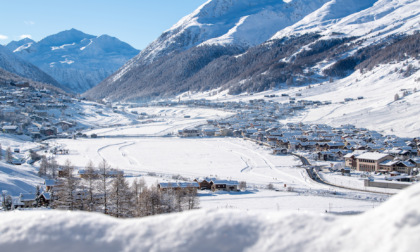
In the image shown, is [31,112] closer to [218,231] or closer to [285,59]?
[218,231]

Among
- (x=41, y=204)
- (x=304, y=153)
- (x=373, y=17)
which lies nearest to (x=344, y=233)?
(x=41, y=204)

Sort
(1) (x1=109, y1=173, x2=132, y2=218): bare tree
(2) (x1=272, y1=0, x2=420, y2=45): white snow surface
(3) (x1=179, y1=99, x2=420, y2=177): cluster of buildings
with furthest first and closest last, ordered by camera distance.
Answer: (2) (x1=272, y1=0, x2=420, y2=45): white snow surface
(3) (x1=179, y1=99, x2=420, y2=177): cluster of buildings
(1) (x1=109, y1=173, x2=132, y2=218): bare tree

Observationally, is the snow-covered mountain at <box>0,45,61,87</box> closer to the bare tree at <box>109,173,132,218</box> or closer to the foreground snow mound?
the bare tree at <box>109,173,132,218</box>

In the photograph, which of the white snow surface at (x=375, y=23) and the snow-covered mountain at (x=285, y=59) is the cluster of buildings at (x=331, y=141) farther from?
the white snow surface at (x=375, y=23)

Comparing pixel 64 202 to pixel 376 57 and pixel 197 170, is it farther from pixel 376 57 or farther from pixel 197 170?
pixel 376 57

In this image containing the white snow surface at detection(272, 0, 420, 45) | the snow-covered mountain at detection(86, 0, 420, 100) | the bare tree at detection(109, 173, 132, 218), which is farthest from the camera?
the white snow surface at detection(272, 0, 420, 45)

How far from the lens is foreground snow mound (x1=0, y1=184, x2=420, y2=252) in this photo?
3.62 m

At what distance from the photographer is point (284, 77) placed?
126 m

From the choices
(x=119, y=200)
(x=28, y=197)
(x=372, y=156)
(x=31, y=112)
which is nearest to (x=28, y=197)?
(x=28, y=197)

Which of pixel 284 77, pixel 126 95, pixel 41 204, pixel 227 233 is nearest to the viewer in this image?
pixel 227 233

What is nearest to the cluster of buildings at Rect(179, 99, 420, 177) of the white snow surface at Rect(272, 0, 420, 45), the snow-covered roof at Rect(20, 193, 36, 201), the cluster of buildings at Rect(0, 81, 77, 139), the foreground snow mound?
the cluster of buildings at Rect(0, 81, 77, 139)

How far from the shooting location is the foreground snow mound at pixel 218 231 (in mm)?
3619

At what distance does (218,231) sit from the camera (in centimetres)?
424

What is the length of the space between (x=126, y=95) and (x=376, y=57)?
10212 cm
